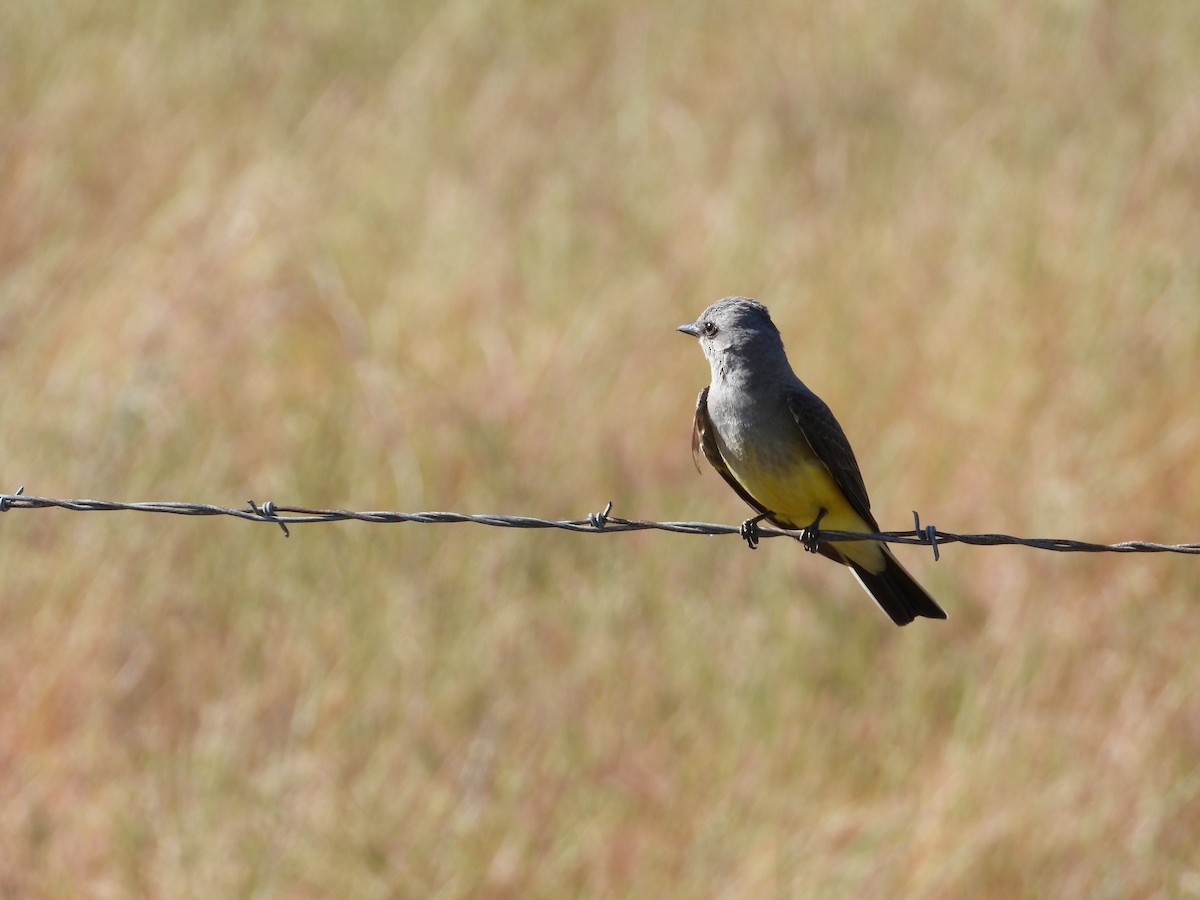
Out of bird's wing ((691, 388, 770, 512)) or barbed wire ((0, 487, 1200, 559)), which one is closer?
barbed wire ((0, 487, 1200, 559))

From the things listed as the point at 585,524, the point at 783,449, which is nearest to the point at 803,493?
the point at 783,449

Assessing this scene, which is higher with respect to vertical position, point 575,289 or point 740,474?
point 575,289

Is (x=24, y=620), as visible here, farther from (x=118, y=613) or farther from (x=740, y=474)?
(x=740, y=474)

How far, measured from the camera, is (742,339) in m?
5.22

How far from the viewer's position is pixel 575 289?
313 inches

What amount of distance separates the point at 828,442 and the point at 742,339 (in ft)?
1.63

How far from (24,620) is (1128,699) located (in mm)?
4222

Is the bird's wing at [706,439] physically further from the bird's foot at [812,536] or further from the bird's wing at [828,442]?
the bird's wing at [828,442]

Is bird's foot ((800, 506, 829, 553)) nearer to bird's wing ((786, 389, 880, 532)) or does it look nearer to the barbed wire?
bird's wing ((786, 389, 880, 532))

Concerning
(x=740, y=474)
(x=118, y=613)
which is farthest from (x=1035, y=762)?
(x=118, y=613)

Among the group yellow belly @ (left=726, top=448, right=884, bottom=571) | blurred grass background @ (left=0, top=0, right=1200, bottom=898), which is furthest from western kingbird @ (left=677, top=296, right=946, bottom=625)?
blurred grass background @ (left=0, top=0, right=1200, bottom=898)

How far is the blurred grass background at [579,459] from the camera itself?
5.25 meters

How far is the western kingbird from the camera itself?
5012 mm

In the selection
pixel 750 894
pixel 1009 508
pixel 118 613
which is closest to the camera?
pixel 750 894
